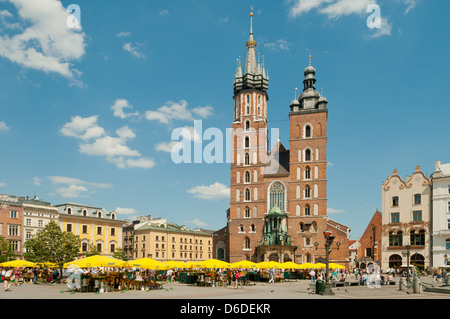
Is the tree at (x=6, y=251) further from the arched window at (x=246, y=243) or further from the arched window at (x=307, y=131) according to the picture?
the arched window at (x=307, y=131)

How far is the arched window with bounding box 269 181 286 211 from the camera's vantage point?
248 ft

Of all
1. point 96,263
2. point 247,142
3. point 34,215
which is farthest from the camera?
point 247,142

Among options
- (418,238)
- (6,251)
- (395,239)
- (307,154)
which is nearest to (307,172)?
(307,154)

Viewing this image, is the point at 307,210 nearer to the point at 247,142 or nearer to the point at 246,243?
the point at 246,243

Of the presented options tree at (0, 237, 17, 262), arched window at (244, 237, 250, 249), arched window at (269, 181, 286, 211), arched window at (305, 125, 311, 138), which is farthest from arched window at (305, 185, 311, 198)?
tree at (0, 237, 17, 262)

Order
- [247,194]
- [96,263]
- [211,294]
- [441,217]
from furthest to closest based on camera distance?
1. [247,194]
2. [441,217]
3. [96,263]
4. [211,294]

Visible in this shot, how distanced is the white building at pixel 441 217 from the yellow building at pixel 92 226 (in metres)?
50.0

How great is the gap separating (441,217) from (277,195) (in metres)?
24.8

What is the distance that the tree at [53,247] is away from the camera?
177 feet

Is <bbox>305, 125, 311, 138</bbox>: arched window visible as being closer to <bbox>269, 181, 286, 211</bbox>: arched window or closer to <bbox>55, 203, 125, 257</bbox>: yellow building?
<bbox>269, 181, 286, 211</bbox>: arched window

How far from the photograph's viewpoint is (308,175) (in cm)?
7475

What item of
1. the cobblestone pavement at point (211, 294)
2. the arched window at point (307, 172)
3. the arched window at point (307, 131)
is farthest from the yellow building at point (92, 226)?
the cobblestone pavement at point (211, 294)
